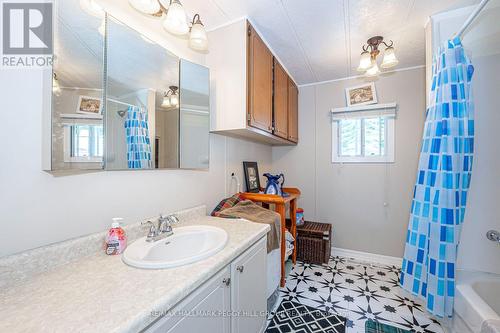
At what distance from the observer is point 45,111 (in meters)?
0.77

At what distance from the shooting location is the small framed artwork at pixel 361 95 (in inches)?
93.7

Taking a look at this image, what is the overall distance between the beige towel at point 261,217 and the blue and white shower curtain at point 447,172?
1.02 m

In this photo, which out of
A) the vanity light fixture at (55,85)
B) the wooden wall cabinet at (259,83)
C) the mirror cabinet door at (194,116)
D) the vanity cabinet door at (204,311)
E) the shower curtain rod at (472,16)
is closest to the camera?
the vanity cabinet door at (204,311)

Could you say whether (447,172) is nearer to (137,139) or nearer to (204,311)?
(204,311)

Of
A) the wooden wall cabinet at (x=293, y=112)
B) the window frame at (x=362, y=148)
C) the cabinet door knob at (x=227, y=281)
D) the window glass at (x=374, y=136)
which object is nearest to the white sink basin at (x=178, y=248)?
the cabinet door knob at (x=227, y=281)

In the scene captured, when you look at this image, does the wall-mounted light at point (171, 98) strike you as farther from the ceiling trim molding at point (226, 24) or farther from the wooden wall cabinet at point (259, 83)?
the ceiling trim molding at point (226, 24)

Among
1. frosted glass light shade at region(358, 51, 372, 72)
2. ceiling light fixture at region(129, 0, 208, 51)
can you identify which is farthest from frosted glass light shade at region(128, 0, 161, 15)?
frosted glass light shade at region(358, 51, 372, 72)

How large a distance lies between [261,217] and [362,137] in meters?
1.76

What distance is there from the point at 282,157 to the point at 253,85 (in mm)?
1521

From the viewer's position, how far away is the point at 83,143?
872 mm

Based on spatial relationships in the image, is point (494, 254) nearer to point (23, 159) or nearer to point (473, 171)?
point (473, 171)

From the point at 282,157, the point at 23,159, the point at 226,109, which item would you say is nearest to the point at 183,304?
the point at 23,159

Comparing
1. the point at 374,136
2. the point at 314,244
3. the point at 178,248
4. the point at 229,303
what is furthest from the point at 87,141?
the point at 374,136

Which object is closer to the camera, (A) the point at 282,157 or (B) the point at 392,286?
(B) the point at 392,286
